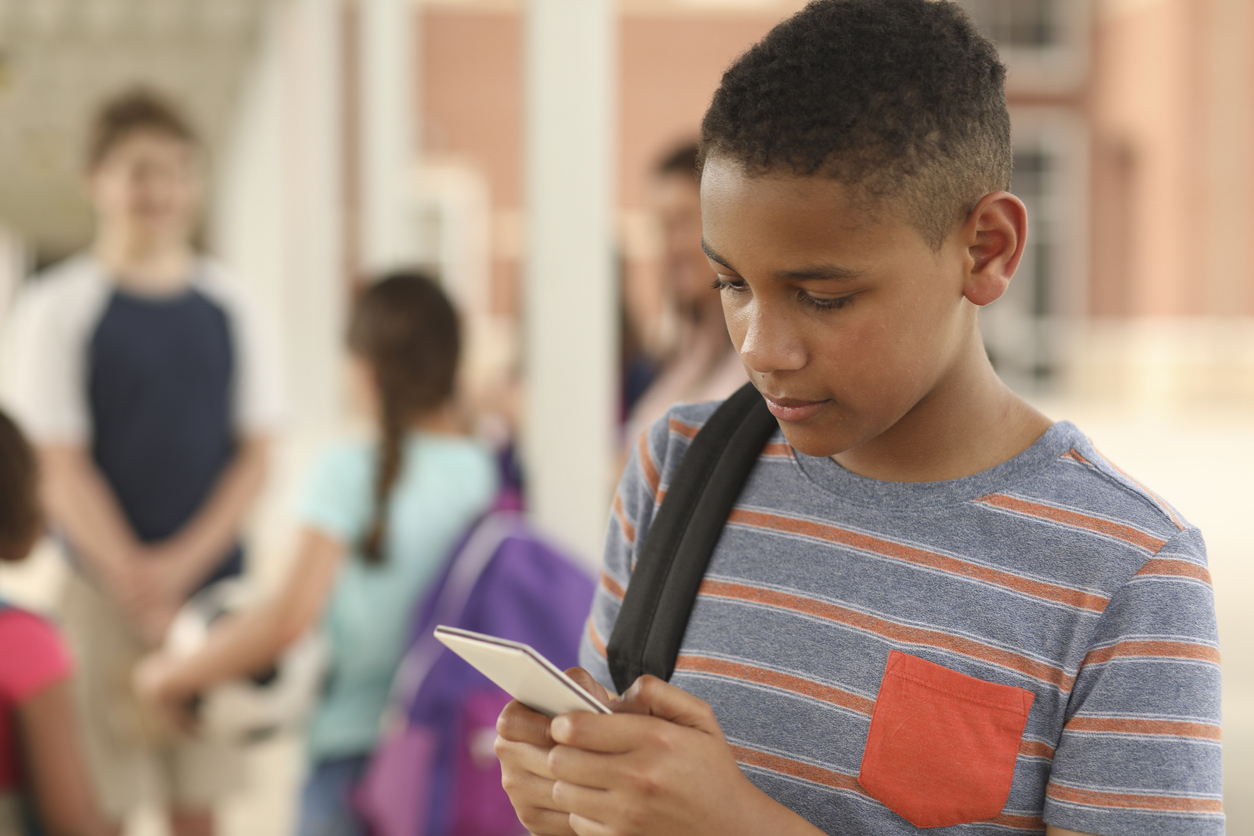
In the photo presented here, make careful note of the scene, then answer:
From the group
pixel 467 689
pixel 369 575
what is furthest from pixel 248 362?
pixel 467 689

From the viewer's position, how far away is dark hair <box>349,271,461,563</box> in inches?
88.5

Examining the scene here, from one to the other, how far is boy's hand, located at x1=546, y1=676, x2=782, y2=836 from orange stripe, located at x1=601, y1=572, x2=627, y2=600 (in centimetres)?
23

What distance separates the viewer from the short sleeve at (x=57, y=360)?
2.80 meters

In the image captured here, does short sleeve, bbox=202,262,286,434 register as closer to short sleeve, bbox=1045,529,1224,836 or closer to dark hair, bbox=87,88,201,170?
dark hair, bbox=87,88,201,170

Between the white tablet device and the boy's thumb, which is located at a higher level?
the white tablet device

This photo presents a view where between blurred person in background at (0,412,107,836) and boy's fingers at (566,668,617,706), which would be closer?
boy's fingers at (566,668,617,706)

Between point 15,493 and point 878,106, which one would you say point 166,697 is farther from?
point 878,106

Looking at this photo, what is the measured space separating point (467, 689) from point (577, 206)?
111 centimetres

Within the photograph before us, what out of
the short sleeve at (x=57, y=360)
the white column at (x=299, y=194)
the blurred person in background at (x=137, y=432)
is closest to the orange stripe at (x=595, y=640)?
the blurred person in background at (x=137, y=432)

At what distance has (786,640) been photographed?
876mm

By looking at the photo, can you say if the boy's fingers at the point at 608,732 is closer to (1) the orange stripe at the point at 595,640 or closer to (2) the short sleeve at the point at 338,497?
(1) the orange stripe at the point at 595,640

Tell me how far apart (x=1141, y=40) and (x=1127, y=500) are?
2015 cm

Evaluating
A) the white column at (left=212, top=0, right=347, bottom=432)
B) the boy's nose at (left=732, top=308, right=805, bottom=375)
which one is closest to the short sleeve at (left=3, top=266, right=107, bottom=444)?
the boy's nose at (left=732, top=308, right=805, bottom=375)

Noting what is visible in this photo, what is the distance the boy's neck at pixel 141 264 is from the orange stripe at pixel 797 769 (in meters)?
2.55
